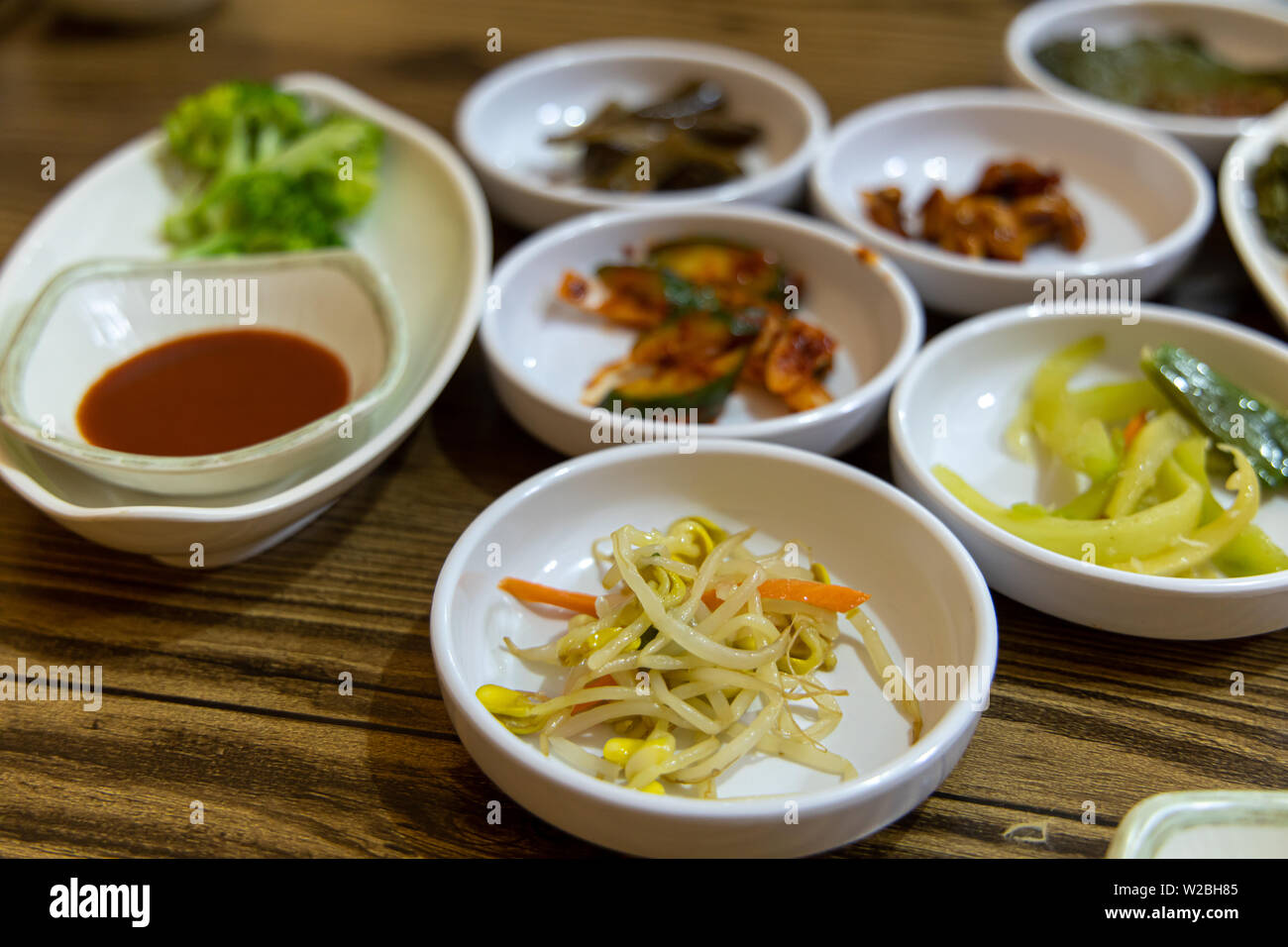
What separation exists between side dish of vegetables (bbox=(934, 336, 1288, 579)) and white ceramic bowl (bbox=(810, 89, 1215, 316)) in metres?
0.31

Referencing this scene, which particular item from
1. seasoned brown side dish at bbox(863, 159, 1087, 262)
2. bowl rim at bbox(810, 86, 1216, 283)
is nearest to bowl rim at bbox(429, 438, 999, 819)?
bowl rim at bbox(810, 86, 1216, 283)

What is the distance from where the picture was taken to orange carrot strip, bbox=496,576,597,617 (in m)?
1.66

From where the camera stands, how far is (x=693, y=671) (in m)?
1.47

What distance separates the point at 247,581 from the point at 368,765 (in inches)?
19.9

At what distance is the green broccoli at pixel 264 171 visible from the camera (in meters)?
2.46

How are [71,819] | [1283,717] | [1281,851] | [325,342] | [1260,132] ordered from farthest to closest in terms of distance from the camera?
1. [1260,132]
2. [325,342]
3. [1283,717]
4. [71,819]
5. [1281,851]

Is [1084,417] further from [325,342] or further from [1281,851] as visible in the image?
[325,342]

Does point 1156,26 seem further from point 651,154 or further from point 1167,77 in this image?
point 651,154

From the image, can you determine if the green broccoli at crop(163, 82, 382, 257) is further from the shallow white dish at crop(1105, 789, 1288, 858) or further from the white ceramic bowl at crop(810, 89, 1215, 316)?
the shallow white dish at crop(1105, 789, 1288, 858)

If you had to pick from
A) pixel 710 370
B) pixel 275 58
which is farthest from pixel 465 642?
pixel 275 58

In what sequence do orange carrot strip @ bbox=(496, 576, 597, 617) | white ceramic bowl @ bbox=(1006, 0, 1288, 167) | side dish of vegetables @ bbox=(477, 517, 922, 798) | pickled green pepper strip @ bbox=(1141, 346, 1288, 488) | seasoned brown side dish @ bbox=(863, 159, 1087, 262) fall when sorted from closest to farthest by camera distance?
side dish of vegetables @ bbox=(477, 517, 922, 798) → orange carrot strip @ bbox=(496, 576, 597, 617) → pickled green pepper strip @ bbox=(1141, 346, 1288, 488) → seasoned brown side dish @ bbox=(863, 159, 1087, 262) → white ceramic bowl @ bbox=(1006, 0, 1288, 167)

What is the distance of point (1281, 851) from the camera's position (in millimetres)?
1302

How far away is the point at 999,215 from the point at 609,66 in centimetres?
148
